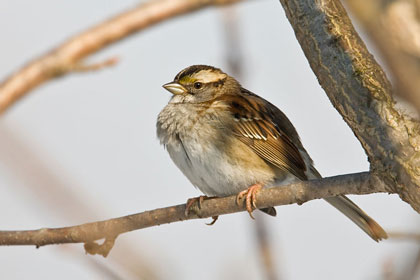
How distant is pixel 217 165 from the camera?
4.68m

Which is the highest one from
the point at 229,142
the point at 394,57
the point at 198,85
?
the point at 198,85

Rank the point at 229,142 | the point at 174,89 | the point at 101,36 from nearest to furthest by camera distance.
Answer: the point at 229,142 < the point at 174,89 < the point at 101,36

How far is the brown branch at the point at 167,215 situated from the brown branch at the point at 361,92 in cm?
53

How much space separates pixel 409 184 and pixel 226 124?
9.11ft

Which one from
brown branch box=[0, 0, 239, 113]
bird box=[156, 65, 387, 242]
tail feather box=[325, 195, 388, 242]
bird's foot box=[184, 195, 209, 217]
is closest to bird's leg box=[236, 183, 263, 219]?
bird box=[156, 65, 387, 242]

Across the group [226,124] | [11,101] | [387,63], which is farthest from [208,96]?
[387,63]

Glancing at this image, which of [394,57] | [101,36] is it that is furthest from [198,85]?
[394,57]

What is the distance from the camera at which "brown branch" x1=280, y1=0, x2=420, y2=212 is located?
2.28 m

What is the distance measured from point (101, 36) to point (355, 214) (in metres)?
3.13

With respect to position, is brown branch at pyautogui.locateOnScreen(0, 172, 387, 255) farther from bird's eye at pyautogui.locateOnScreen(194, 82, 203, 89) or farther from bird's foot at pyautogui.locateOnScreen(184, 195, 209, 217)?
bird's eye at pyautogui.locateOnScreen(194, 82, 203, 89)

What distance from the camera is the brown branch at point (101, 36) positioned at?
5930mm

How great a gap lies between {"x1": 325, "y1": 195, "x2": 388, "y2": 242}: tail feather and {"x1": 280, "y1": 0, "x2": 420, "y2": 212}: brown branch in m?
1.74

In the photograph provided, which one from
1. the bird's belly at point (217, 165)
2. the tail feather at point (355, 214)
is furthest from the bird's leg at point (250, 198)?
the tail feather at point (355, 214)

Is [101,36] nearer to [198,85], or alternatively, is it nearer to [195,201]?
[198,85]
